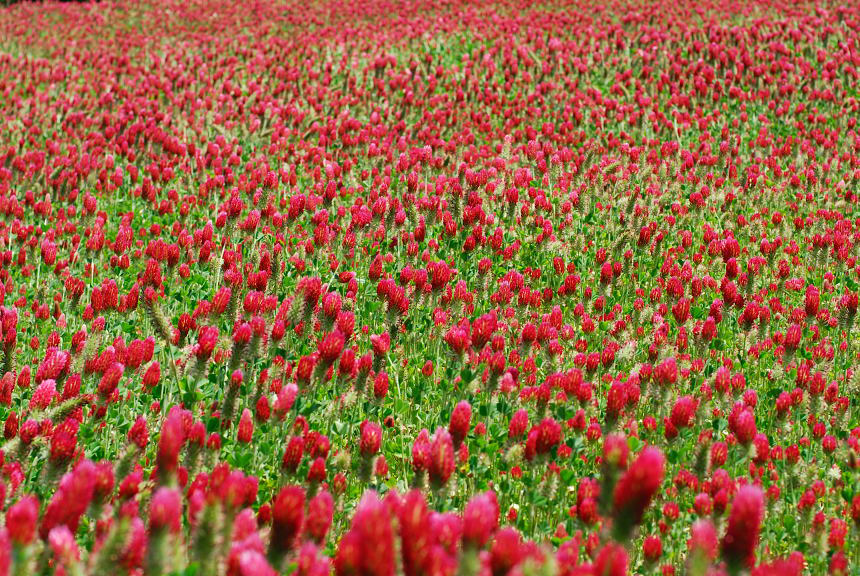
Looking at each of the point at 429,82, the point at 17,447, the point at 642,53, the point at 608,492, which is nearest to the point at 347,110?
the point at 429,82

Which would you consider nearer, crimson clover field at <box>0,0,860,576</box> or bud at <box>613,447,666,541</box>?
bud at <box>613,447,666,541</box>

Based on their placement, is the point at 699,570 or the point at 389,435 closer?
the point at 699,570

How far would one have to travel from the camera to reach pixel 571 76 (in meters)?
14.2

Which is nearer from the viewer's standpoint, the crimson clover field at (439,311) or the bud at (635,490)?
the bud at (635,490)

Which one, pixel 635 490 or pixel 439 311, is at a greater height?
pixel 635 490

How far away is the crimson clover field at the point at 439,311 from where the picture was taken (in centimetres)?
267

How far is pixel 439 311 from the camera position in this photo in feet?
17.7

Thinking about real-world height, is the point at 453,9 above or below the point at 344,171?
above

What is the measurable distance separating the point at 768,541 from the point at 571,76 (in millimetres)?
11612

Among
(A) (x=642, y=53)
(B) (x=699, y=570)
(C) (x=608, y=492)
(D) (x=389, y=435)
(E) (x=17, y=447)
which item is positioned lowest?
(D) (x=389, y=435)

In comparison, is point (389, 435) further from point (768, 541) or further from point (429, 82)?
point (429, 82)

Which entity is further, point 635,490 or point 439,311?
point 439,311

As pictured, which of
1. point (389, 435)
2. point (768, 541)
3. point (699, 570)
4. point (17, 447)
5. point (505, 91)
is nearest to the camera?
point (699, 570)

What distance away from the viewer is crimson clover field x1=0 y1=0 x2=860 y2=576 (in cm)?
267
